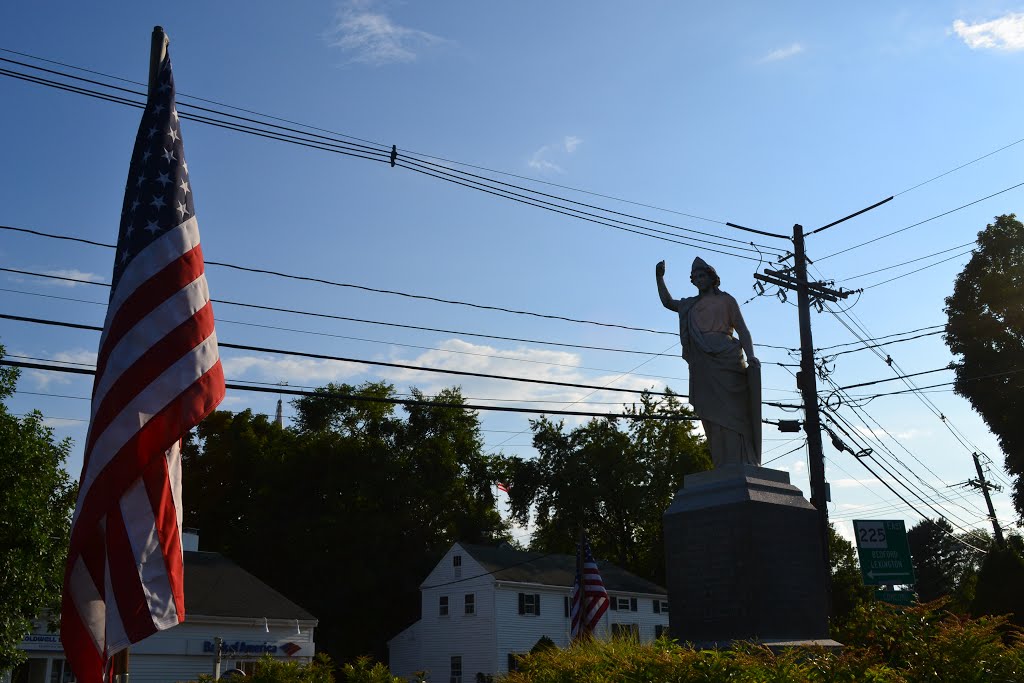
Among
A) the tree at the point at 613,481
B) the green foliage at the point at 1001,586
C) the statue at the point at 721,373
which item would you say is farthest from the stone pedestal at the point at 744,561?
the tree at the point at 613,481

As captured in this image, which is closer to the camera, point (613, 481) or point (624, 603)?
point (624, 603)

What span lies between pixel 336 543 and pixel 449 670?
10.4m

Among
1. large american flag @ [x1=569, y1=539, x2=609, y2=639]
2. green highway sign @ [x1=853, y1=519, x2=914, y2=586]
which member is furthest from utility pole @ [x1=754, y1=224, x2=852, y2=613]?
large american flag @ [x1=569, y1=539, x2=609, y2=639]

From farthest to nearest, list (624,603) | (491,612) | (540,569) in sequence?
(624,603)
(540,569)
(491,612)

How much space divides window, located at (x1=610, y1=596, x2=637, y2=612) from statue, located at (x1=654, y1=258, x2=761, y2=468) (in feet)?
126

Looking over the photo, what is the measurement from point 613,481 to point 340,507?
16895 millimetres

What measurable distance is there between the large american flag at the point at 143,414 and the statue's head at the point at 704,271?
813 cm

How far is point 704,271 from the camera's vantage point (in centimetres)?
1400

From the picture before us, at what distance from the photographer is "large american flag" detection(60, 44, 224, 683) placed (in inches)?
270

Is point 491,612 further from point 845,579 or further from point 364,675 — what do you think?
point 364,675

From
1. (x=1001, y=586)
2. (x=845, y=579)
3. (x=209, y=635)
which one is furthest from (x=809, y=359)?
(x=845, y=579)

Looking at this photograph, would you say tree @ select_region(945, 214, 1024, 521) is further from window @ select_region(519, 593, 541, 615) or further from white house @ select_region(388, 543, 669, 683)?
window @ select_region(519, 593, 541, 615)

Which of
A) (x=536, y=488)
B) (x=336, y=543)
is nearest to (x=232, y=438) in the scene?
(x=336, y=543)

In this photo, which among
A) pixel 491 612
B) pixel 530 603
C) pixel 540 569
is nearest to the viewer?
pixel 491 612
